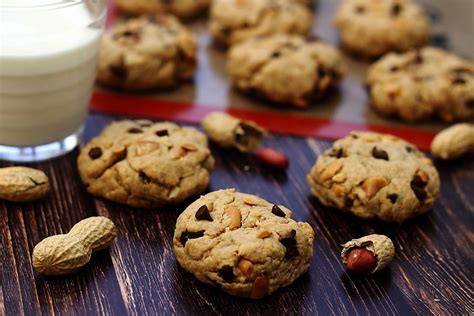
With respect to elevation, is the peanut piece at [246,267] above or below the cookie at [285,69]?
above

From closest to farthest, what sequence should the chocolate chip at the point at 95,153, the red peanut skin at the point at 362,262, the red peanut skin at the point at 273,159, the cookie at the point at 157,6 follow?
the red peanut skin at the point at 362,262 → the chocolate chip at the point at 95,153 → the red peanut skin at the point at 273,159 → the cookie at the point at 157,6

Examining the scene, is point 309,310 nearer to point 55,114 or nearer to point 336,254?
point 336,254

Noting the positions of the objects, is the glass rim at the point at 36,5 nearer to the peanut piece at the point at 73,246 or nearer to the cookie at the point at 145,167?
the cookie at the point at 145,167

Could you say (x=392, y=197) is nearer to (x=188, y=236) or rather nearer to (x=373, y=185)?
(x=373, y=185)

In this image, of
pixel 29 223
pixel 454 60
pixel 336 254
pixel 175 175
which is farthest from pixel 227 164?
pixel 454 60

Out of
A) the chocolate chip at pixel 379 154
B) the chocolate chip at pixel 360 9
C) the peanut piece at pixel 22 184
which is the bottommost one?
the peanut piece at pixel 22 184

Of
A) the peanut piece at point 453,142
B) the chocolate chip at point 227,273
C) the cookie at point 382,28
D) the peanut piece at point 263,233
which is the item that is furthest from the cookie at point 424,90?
the chocolate chip at point 227,273

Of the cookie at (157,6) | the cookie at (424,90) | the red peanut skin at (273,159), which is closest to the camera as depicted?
the red peanut skin at (273,159)

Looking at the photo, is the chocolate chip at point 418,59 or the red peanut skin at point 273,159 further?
the chocolate chip at point 418,59

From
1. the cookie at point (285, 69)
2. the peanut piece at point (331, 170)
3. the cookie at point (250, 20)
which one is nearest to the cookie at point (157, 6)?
the cookie at point (250, 20)
